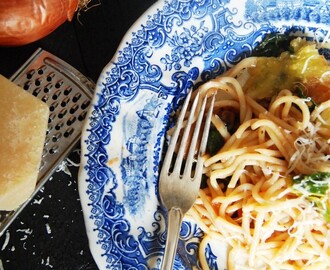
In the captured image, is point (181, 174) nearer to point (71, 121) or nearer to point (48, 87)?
point (71, 121)

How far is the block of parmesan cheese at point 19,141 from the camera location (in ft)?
5.01

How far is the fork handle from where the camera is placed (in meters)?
1.43

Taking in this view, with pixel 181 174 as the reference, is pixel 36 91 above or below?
above

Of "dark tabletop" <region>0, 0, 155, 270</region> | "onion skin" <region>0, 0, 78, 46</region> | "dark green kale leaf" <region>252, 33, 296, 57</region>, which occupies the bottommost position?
"dark tabletop" <region>0, 0, 155, 270</region>

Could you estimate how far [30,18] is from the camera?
5.43 ft

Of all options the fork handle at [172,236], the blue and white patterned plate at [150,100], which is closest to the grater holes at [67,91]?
the blue and white patterned plate at [150,100]

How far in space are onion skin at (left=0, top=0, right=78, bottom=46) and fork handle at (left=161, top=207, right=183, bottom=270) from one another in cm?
71

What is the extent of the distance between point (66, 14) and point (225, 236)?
85cm

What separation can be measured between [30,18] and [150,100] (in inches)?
17.8

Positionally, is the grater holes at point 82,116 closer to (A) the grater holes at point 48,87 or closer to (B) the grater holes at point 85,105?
(B) the grater holes at point 85,105

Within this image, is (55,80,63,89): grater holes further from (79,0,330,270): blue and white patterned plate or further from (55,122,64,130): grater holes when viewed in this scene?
(79,0,330,270): blue and white patterned plate

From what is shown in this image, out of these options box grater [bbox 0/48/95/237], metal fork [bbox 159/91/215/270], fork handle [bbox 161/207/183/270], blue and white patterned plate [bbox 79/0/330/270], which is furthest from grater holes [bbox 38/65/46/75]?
fork handle [bbox 161/207/183/270]

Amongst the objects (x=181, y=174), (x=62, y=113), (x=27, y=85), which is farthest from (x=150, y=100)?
(x=27, y=85)

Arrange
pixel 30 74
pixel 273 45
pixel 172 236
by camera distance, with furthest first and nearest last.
A: pixel 30 74 → pixel 273 45 → pixel 172 236
